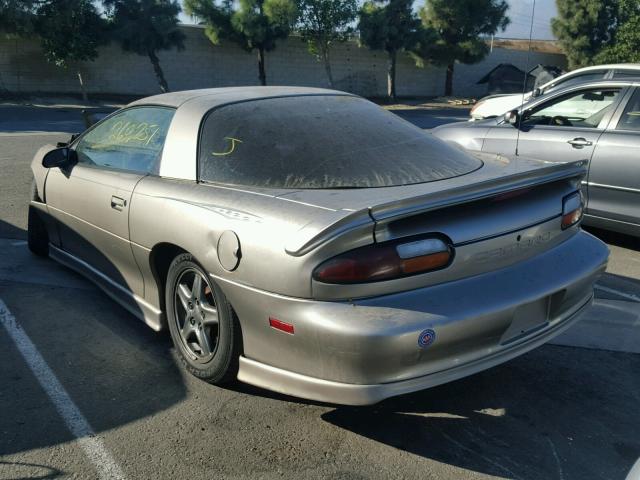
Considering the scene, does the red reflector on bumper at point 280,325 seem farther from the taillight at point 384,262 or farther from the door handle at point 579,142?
the door handle at point 579,142

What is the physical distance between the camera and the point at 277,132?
362cm

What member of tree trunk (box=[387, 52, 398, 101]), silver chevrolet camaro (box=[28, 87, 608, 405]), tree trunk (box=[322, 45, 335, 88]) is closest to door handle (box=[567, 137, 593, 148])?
silver chevrolet camaro (box=[28, 87, 608, 405])

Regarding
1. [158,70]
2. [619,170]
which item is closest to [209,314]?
[619,170]

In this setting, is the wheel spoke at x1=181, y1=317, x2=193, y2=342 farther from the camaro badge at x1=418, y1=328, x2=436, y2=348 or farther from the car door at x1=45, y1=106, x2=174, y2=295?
the camaro badge at x1=418, y1=328, x2=436, y2=348

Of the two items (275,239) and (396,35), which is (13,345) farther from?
(396,35)

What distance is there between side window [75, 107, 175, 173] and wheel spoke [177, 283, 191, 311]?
767 millimetres

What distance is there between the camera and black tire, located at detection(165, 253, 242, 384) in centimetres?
313

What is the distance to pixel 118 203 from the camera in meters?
3.94

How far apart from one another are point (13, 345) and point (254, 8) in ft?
93.3

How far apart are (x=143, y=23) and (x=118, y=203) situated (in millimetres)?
25578

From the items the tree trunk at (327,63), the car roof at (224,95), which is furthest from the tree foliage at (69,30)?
the car roof at (224,95)

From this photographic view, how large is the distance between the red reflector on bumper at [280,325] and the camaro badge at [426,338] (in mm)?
554

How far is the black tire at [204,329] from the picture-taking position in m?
3.13

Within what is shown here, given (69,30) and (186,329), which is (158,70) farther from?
(186,329)
